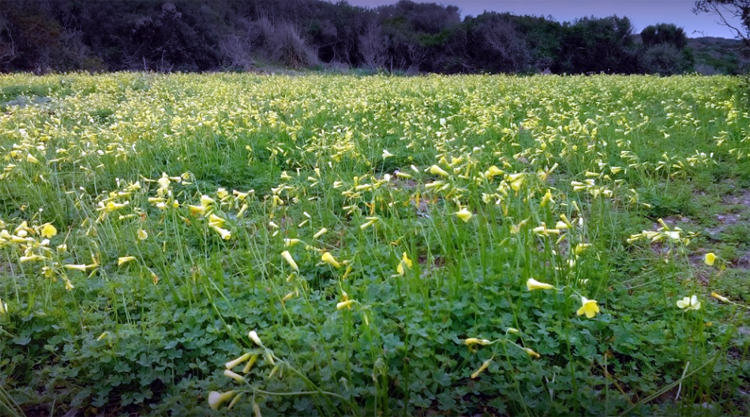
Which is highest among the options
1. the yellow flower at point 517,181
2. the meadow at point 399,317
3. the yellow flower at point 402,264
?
the yellow flower at point 517,181

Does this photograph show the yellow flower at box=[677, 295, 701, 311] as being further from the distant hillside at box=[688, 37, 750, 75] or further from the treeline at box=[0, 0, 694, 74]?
the treeline at box=[0, 0, 694, 74]

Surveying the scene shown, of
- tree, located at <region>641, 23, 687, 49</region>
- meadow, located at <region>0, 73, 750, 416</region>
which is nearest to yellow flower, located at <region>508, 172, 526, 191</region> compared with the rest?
meadow, located at <region>0, 73, 750, 416</region>

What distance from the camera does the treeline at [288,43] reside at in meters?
24.5

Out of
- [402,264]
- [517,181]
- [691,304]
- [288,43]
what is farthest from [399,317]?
[288,43]

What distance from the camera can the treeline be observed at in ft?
80.3

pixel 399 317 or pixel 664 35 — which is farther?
pixel 664 35

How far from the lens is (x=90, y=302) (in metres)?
2.70

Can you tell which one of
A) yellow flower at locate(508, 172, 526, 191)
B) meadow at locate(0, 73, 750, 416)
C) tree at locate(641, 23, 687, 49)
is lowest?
meadow at locate(0, 73, 750, 416)

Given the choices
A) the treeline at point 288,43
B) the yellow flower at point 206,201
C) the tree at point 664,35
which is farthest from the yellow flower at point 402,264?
the tree at point 664,35

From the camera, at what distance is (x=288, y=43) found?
30906mm

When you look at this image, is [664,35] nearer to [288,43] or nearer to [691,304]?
[288,43]

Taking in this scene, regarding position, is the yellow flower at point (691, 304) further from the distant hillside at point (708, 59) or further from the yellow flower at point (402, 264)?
the distant hillside at point (708, 59)

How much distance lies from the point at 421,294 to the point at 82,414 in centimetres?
148

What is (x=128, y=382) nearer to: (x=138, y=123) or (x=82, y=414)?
(x=82, y=414)
